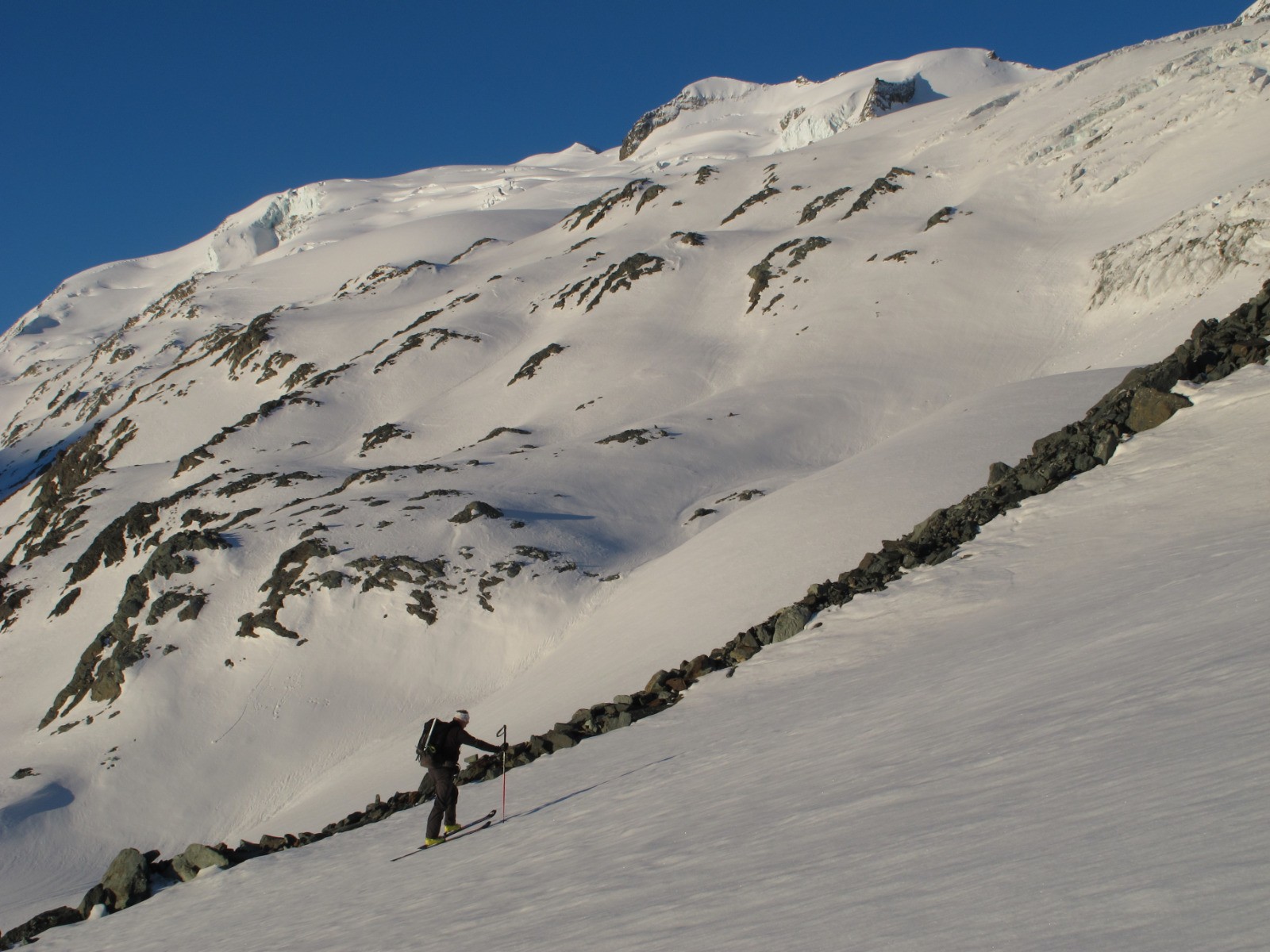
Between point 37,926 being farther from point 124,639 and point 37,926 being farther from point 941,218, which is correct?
point 941,218

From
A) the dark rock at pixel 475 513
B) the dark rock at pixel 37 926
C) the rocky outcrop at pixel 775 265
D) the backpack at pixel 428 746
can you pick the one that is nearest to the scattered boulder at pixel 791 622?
the backpack at pixel 428 746

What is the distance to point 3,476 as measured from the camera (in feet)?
402

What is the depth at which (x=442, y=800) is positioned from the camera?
1257 cm

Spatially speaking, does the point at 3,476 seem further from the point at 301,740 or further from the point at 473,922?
the point at 473,922

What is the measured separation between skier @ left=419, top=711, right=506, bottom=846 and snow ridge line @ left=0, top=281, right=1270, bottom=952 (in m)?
3.29

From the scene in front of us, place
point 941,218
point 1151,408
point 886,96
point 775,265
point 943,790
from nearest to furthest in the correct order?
1. point 943,790
2. point 1151,408
3. point 941,218
4. point 775,265
5. point 886,96

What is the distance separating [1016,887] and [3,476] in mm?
142313

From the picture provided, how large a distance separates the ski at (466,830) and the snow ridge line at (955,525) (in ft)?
9.66

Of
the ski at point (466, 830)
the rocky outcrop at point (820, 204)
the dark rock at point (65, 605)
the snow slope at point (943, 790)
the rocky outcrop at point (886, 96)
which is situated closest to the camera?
the snow slope at point (943, 790)

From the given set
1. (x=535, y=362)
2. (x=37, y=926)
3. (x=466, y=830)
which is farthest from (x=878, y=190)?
(x=37, y=926)

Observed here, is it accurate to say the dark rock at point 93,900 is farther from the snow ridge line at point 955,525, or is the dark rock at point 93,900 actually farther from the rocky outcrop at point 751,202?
the rocky outcrop at point 751,202

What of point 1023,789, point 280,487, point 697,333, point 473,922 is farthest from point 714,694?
point 697,333

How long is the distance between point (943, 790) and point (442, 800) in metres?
7.64

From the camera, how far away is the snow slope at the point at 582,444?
102 ft
